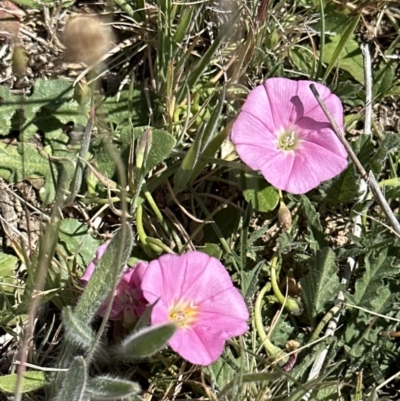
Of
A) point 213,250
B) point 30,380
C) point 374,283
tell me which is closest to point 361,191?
point 374,283

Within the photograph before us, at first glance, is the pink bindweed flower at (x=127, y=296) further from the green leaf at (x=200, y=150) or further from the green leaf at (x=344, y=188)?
the green leaf at (x=344, y=188)

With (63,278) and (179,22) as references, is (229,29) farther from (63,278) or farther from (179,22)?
(63,278)

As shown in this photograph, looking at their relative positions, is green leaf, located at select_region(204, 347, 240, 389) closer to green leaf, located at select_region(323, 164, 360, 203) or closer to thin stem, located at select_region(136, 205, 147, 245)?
thin stem, located at select_region(136, 205, 147, 245)

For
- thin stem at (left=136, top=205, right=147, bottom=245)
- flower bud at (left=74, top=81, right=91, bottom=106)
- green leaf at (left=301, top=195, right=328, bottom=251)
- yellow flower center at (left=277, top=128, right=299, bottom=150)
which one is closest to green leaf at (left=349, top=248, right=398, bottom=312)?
green leaf at (left=301, top=195, right=328, bottom=251)

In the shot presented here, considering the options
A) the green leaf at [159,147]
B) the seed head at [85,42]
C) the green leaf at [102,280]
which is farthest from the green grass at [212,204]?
the seed head at [85,42]

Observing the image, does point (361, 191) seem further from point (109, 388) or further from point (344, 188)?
point (109, 388)
